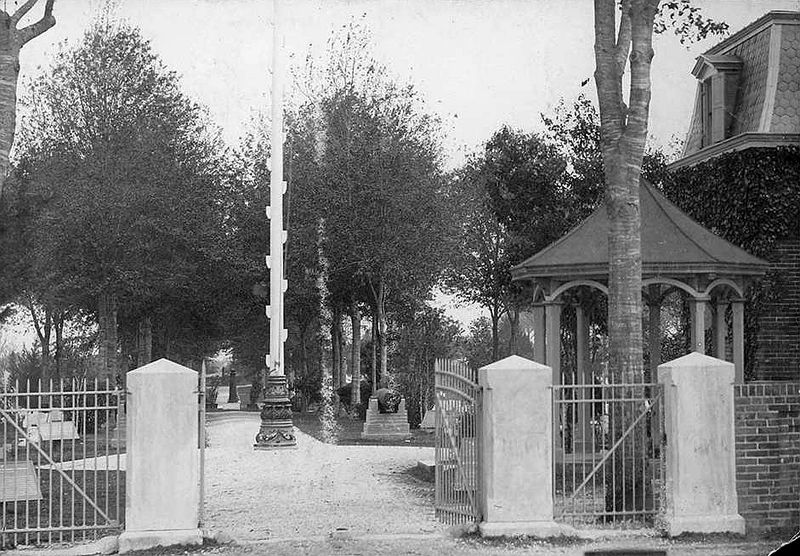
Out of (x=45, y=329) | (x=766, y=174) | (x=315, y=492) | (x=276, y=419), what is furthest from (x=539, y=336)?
(x=45, y=329)

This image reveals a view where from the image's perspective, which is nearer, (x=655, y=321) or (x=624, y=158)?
(x=624, y=158)

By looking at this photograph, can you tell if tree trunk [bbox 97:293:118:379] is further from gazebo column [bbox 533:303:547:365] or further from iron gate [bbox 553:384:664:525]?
iron gate [bbox 553:384:664:525]

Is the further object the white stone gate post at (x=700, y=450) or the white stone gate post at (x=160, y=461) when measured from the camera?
the white stone gate post at (x=700, y=450)

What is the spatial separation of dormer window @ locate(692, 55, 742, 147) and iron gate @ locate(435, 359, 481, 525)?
1272 cm

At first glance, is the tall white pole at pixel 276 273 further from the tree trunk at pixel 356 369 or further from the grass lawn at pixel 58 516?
the tree trunk at pixel 356 369

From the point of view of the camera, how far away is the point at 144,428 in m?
9.53

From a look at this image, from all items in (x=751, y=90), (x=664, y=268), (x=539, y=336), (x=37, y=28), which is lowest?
(x=539, y=336)

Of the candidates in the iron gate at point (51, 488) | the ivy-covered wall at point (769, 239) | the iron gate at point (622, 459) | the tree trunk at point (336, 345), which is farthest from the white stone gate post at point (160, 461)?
the tree trunk at point (336, 345)

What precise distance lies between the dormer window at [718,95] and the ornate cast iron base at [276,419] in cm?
1081

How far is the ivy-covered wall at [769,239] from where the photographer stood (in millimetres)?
19031

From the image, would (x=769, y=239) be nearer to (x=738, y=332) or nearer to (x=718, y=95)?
(x=738, y=332)

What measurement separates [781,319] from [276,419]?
10306 mm

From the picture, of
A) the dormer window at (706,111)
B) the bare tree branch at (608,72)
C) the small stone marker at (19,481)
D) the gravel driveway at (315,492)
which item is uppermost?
the dormer window at (706,111)

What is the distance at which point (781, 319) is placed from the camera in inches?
768
